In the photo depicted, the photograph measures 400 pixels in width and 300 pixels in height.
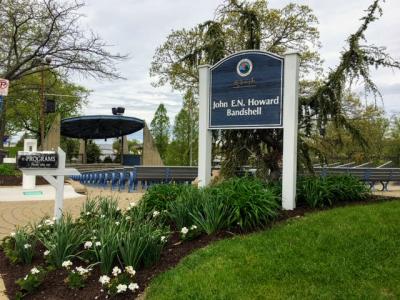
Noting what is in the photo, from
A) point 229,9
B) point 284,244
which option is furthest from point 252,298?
point 229,9

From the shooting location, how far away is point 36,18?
13477mm

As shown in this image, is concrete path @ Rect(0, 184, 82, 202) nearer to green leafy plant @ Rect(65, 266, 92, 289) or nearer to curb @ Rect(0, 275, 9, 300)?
curb @ Rect(0, 275, 9, 300)

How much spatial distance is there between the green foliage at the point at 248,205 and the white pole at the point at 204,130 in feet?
5.62

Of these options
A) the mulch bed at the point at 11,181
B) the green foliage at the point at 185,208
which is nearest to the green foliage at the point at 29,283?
the green foliage at the point at 185,208

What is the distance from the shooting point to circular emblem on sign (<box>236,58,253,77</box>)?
21.7ft

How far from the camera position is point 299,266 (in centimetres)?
386

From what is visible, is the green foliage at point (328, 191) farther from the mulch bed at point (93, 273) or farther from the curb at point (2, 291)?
the curb at point (2, 291)

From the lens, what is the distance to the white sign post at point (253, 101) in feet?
20.2

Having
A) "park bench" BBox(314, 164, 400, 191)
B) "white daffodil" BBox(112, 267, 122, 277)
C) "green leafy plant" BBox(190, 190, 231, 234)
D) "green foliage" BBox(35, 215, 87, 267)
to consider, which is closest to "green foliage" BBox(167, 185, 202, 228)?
"green leafy plant" BBox(190, 190, 231, 234)

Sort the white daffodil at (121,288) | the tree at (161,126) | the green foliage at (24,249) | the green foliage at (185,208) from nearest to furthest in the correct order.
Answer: the white daffodil at (121,288) < the green foliage at (24,249) < the green foliage at (185,208) < the tree at (161,126)

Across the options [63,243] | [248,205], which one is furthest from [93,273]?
[248,205]

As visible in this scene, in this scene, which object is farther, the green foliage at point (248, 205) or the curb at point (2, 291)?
the green foliage at point (248, 205)

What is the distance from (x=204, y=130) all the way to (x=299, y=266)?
144 inches

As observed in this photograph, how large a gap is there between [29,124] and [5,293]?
43367 mm
